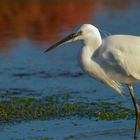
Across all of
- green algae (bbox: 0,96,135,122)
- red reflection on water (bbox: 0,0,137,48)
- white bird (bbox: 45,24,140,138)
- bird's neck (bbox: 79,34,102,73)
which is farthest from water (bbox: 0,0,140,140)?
bird's neck (bbox: 79,34,102,73)

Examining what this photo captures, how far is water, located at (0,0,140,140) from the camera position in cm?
971

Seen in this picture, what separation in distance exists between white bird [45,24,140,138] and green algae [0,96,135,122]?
0.89 metres

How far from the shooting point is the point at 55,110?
1058cm

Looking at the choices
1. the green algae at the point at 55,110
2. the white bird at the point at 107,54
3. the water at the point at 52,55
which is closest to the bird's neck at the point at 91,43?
the white bird at the point at 107,54

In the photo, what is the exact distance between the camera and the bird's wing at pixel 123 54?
9.27 metres

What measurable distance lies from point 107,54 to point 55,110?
1.66 m

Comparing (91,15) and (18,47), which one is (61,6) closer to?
(91,15)

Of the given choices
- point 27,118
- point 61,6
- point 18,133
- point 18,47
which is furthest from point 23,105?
point 61,6

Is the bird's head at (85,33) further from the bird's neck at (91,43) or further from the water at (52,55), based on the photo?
the water at (52,55)

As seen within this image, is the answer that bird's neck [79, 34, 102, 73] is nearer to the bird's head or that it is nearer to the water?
the bird's head

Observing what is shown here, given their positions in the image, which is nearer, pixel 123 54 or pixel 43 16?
pixel 123 54

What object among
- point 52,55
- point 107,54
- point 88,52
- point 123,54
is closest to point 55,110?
point 88,52

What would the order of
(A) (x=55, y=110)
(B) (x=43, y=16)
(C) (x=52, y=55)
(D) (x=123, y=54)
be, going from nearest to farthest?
(D) (x=123, y=54) < (A) (x=55, y=110) < (C) (x=52, y=55) < (B) (x=43, y=16)

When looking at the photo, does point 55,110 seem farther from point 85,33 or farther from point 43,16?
point 43,16
